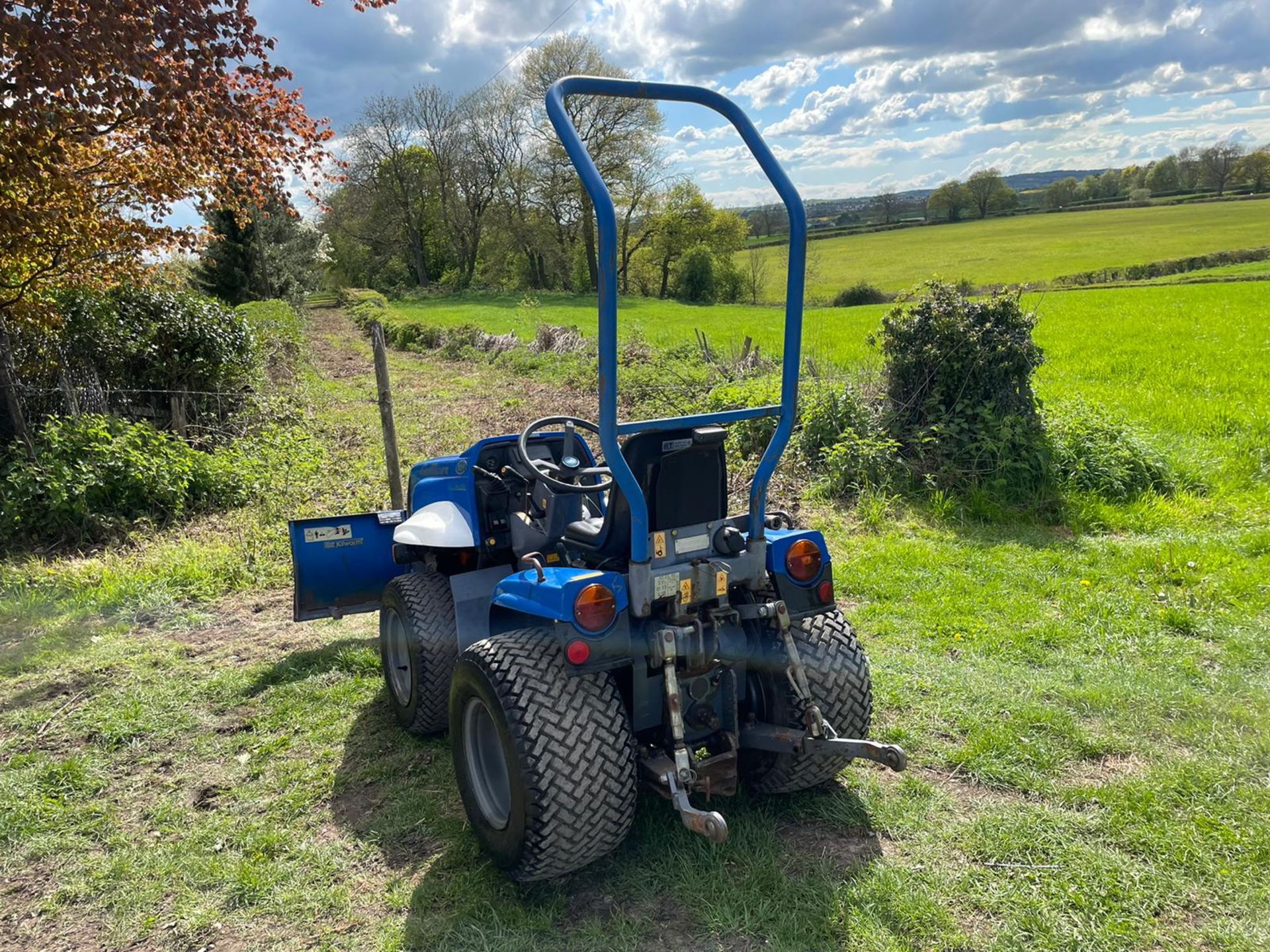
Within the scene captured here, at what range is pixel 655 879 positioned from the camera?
9.89 feet

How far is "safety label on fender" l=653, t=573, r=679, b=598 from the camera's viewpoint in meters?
2.90

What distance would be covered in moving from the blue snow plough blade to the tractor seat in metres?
2.41

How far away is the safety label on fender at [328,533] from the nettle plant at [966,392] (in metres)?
5.13

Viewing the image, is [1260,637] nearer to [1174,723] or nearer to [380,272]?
[1174,723]

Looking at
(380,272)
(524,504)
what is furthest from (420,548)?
(380,272)

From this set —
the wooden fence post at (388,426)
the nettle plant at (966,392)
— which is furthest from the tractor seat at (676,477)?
the nettle plant at (966,392)

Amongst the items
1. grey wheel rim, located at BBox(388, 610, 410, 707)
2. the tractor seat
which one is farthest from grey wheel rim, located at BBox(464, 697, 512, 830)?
grey wheel rim, located at BBox(388, 610, 410, 707)

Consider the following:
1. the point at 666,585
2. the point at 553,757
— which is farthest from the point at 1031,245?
the point at 553,757

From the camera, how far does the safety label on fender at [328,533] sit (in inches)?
193

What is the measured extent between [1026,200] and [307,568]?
74.6m

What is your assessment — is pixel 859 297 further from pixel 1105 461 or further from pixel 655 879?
pixel 655 879

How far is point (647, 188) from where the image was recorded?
4050cm

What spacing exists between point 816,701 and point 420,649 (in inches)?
73.8

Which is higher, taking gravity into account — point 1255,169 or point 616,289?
point 1255,169
